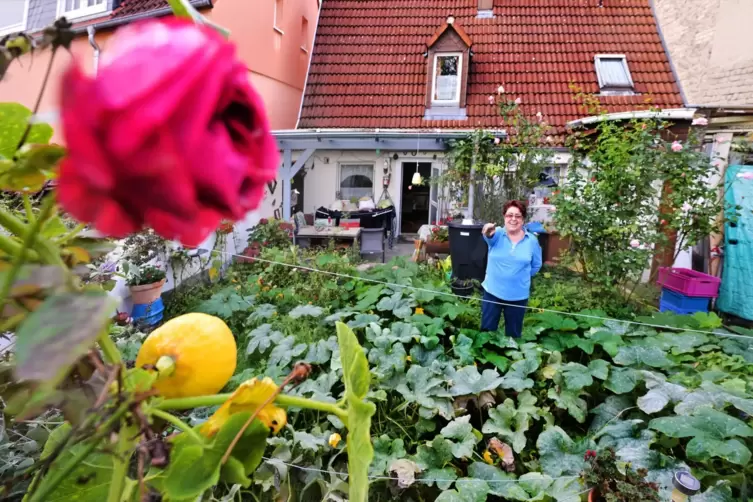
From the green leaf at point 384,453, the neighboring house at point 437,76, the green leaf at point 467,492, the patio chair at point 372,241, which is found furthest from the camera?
the neighboring house at point 437,76

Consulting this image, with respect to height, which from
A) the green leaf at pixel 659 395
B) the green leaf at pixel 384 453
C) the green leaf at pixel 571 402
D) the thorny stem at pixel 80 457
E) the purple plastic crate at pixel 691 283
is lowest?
the green leaf at pixel 384 453

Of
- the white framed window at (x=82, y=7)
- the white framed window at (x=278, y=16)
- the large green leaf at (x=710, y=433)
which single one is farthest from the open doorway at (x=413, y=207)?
the large green leaf at (x=710, y=433)

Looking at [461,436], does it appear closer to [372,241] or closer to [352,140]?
[372,241]

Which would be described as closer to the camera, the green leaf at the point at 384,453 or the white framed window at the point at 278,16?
the green leaf at the point at 384,453

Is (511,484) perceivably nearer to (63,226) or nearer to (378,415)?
(378,415)

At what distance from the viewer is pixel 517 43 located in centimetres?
912

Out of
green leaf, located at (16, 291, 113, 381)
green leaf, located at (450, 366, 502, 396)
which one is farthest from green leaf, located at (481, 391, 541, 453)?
green leaf, located at (16, 291, 113, 381)

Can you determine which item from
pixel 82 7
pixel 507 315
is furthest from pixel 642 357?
pixel 82 7

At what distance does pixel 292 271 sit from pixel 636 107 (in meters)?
6.92

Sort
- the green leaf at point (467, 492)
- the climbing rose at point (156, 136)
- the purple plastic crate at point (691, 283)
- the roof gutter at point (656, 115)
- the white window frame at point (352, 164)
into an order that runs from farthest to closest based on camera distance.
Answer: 1. the white window frame at point (352, 164)
2. the roof gutter at point (656, 115)
3. the purple plastic crate at point (691, 283)
4. the green leaf at point (467, 492)
5. the climbing rose at point (156, 136)

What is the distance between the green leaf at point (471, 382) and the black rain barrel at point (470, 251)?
269 centimetres

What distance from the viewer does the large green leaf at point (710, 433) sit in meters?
1.71

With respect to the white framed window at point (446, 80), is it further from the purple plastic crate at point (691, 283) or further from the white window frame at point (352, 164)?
the purple plastic crate at point (691, 283)

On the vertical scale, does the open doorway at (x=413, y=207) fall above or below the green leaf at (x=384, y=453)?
above
